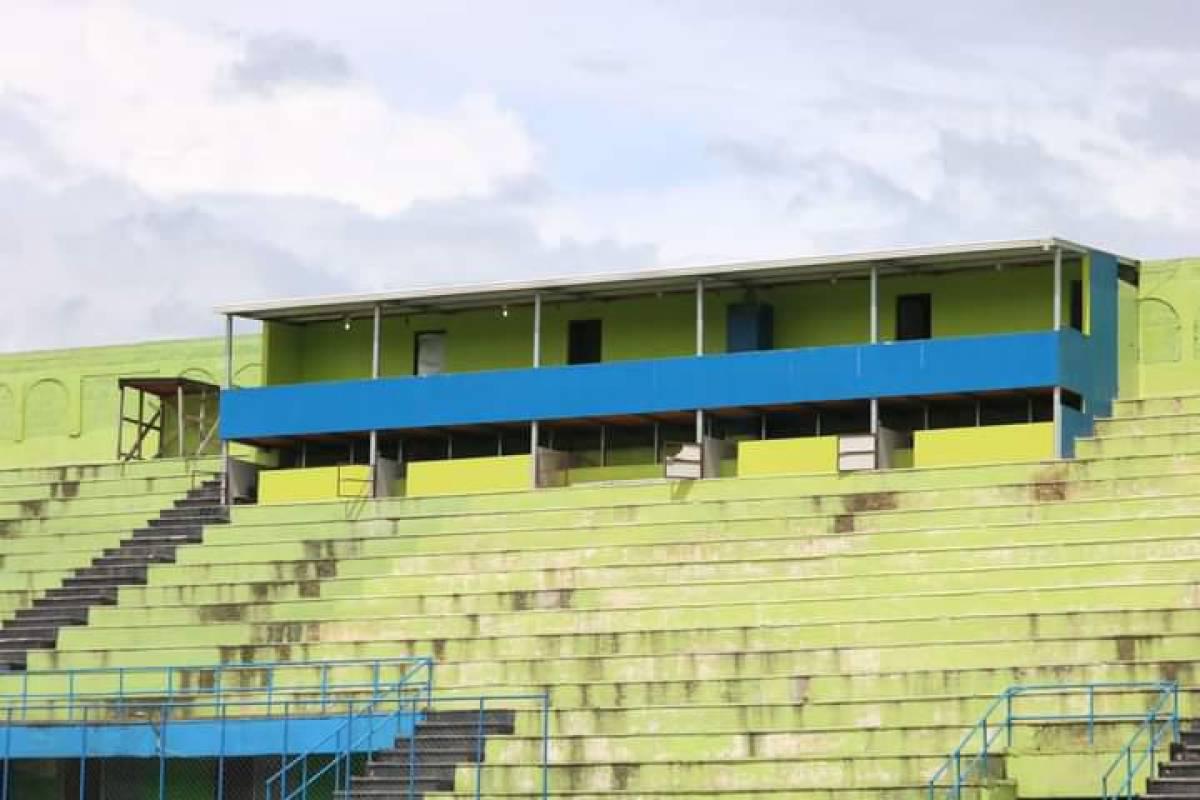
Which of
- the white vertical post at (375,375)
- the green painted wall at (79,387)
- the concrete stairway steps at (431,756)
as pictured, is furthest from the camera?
Result: the green painted wall at (79,387)

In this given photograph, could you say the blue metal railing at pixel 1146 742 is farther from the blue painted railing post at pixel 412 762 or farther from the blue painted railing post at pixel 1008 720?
the blue painted railing post at pixel 412 762

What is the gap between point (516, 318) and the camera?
51.7 m

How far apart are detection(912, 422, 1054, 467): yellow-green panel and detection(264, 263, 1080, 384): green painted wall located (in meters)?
2.33

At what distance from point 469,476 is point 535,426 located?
1275mm

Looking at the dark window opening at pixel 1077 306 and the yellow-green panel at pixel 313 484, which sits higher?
the dark window opening at pixel 1077 306

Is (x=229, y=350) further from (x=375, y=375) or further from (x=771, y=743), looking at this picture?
(x=771, y=743)

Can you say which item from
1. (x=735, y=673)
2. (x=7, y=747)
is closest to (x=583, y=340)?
(x=735, y=673)

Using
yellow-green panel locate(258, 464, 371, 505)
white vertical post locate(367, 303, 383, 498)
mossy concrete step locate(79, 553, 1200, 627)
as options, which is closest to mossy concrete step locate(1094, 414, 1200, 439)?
mossy concrete step locate(79, 553, 1200, 627)

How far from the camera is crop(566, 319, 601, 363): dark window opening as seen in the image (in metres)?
50.9

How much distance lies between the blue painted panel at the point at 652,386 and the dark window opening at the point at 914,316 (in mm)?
1682

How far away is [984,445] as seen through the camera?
45.7 metres

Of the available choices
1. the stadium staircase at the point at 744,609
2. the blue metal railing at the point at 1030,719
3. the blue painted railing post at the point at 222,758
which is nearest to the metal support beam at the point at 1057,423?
the stadium staircase at the point at 744,609

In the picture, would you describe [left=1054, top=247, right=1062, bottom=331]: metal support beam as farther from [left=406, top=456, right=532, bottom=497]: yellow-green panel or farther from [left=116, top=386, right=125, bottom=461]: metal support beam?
[left=116, top=386, right=125, bottom=461]: metal support beam

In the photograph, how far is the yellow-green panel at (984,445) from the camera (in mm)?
45312
